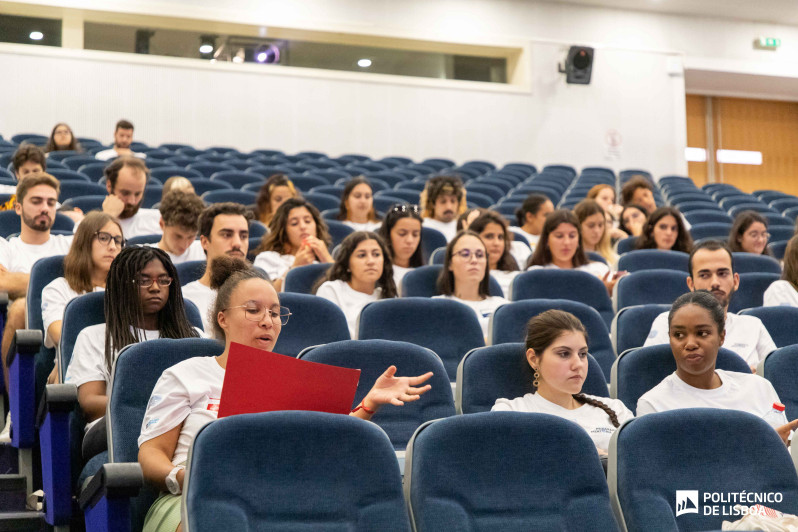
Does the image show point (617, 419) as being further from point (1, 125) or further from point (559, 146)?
point (559, 146)

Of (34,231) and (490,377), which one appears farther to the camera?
(34,231)

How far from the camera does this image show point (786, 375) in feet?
8.29

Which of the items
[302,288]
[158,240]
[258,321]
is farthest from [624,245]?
[258,321]

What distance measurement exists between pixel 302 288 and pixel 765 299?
1.76 metres

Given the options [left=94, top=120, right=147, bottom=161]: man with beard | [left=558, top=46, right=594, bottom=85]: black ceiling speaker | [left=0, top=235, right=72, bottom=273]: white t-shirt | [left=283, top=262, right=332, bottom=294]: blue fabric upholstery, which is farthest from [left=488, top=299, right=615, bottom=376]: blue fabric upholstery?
[left=558, top=46, right=594, bottom=85]: black ceiling speaker

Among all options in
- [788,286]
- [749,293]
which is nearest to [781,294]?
[788,286]

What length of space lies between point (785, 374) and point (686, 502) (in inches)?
39.2

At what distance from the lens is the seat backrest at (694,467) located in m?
1.68

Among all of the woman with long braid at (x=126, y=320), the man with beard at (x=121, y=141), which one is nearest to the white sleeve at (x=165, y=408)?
the woman with long braid at (x=126, y=320)

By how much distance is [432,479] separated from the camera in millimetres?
1594

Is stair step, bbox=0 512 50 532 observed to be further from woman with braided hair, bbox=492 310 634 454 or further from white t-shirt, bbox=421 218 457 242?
white t-shirt, bbox=421 218 457 242

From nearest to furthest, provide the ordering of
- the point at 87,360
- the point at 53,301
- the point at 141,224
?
the point at 87,360 → the point at 53,301 → the point at 141,224

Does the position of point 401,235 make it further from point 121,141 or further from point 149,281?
point 121,141

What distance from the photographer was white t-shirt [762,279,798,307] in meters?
3.40
